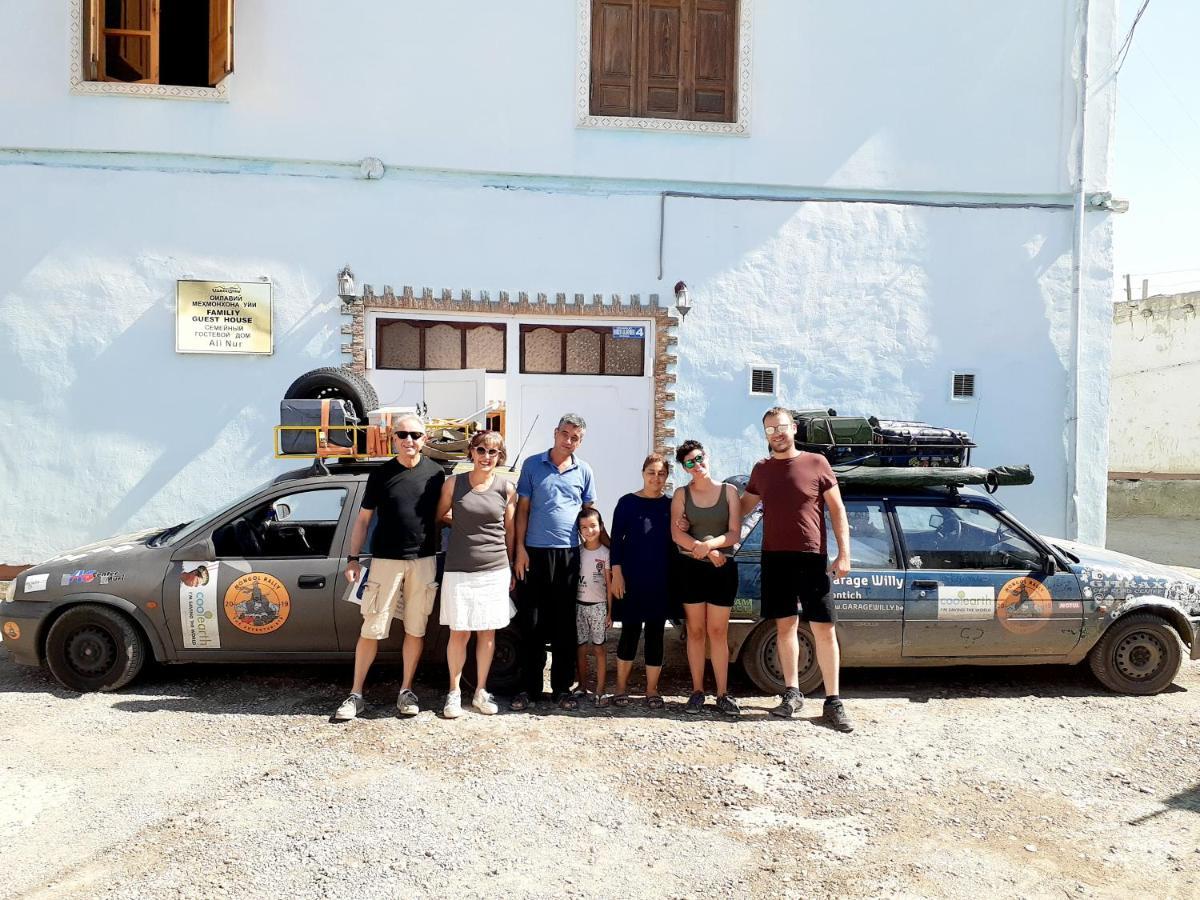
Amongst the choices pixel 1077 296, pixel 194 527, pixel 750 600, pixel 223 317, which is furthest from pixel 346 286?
pixel 1077 296

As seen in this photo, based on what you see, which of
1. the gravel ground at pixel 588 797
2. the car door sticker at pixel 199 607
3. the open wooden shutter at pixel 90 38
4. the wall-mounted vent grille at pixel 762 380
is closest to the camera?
the gravel ground at pixel 588 797

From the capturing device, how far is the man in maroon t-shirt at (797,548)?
5.57 meters

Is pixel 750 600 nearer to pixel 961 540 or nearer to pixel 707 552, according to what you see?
pixel 707 552

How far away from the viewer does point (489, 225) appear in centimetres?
961

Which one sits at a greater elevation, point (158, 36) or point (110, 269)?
point (158, 36)

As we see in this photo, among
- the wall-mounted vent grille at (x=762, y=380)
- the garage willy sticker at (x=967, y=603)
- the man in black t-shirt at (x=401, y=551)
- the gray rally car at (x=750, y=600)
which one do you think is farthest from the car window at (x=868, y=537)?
the wall-mounted vent grille at (x=762, y=380)

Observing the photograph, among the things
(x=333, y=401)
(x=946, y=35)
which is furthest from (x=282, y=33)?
(x=946, y=35)

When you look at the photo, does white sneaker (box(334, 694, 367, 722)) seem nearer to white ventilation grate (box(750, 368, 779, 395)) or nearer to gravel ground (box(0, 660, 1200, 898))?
gravel ground (box(0, 660, 1200, 898))

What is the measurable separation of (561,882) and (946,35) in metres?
9.50

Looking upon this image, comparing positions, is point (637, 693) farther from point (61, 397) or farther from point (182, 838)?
point (61, 397)

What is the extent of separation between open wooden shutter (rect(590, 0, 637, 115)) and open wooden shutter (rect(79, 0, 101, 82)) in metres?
4.79

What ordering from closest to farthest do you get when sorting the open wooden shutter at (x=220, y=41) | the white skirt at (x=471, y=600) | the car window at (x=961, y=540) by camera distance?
the white skirt at (x=471, y=600), the car window at (x=961, y=540), the open wooden shutter at (x=220, y=41)

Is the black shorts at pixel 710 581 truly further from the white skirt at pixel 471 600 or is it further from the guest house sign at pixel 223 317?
the guest house sign at pixel 223 317

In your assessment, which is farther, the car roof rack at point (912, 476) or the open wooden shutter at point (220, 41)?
the open wooden shutter at point (220, 41)
